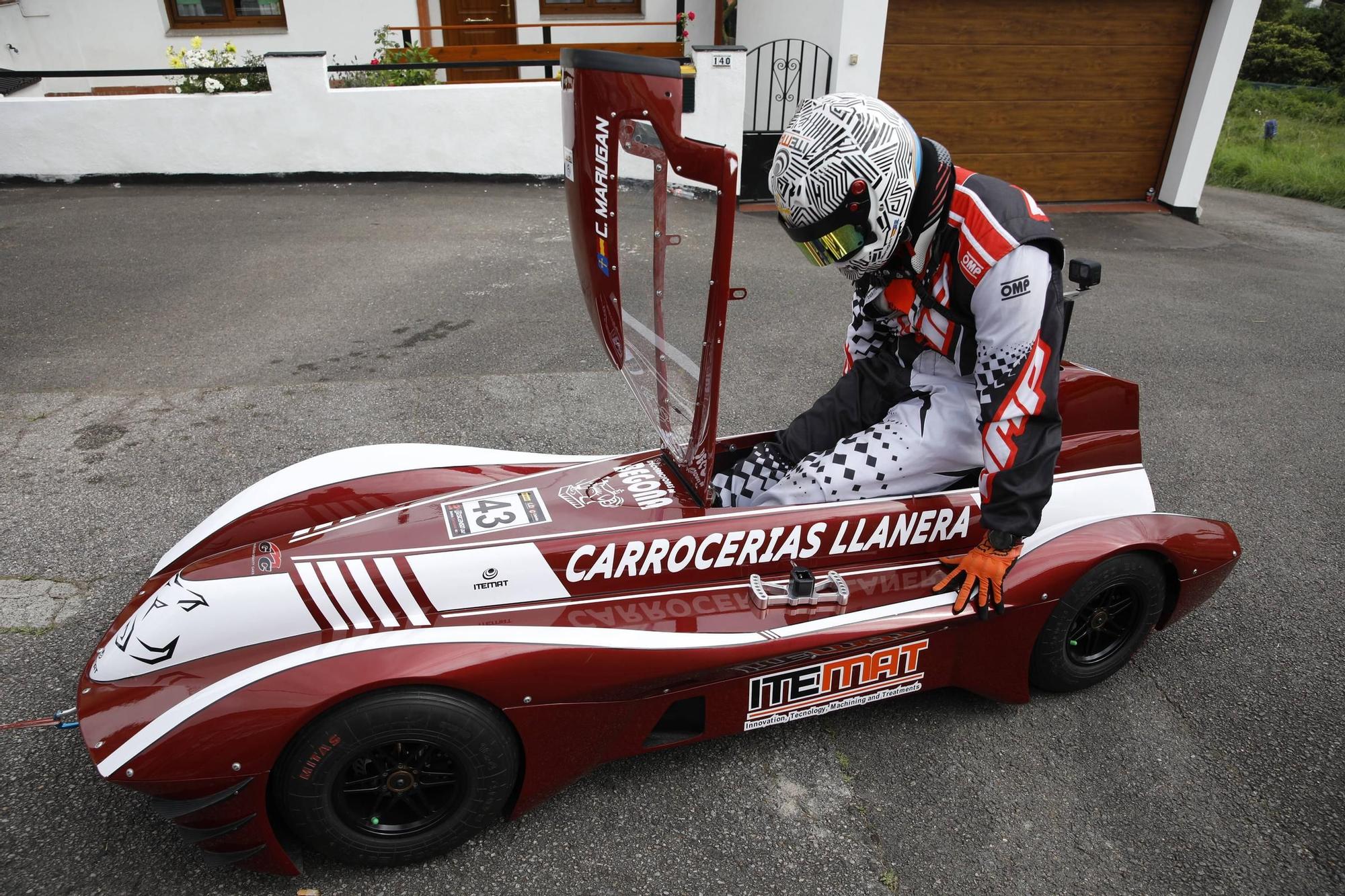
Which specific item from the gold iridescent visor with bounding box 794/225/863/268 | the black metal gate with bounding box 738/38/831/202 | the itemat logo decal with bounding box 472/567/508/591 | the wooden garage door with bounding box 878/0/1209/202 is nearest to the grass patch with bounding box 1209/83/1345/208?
the wooden garage door with bounding box 878/0/1209/202

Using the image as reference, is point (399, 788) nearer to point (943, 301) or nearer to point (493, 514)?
point (493, 514)

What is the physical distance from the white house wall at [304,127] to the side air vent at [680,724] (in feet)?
26.7

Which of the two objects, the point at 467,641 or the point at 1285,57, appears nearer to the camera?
the point at 467,641

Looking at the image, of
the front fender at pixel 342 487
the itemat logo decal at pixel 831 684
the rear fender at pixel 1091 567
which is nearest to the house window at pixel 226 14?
the front fender at pixel 342 487

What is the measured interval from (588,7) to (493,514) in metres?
12.6

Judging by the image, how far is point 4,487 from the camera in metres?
3.88

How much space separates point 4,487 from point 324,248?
441 centimetres

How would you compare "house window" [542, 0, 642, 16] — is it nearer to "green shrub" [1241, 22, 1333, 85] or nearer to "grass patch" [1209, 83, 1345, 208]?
"grass patch" [1209, 83, 1345, 208]

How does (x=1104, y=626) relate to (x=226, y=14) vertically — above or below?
below

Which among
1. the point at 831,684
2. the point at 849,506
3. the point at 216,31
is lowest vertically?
the point at 831,684

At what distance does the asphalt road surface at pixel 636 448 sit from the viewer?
231cm

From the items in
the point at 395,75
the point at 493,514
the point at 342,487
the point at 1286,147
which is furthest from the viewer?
the point at 1286,147

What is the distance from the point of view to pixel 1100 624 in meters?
2.86

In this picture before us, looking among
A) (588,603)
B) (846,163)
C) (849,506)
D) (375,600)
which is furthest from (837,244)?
(375,600)
